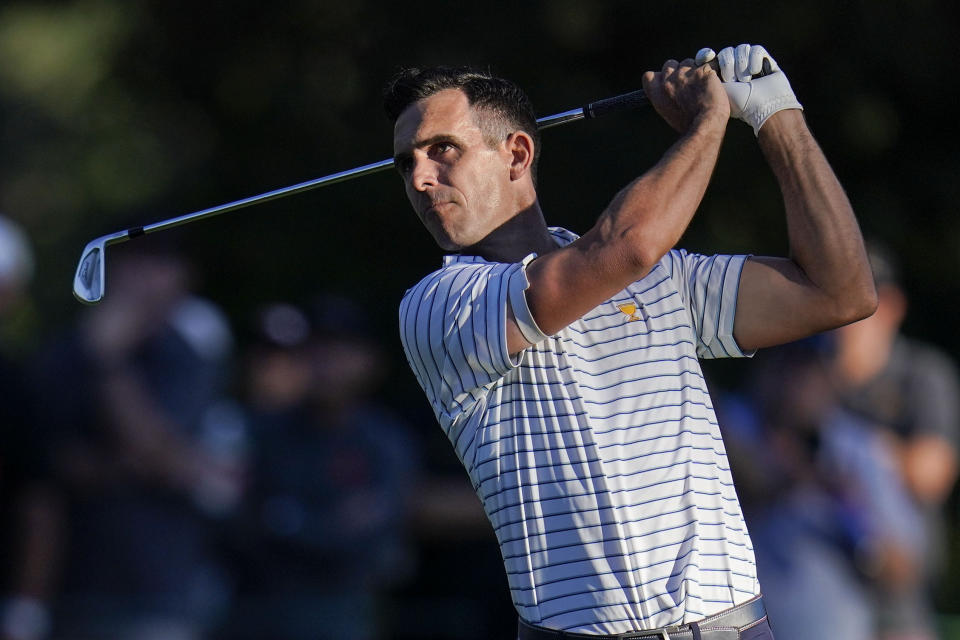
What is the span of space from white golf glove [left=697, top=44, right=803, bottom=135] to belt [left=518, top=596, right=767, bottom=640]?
107cm

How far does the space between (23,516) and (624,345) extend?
262 cm

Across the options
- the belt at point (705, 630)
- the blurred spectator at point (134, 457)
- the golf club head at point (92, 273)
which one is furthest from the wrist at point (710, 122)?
the blurred spectator at point (134, 457)

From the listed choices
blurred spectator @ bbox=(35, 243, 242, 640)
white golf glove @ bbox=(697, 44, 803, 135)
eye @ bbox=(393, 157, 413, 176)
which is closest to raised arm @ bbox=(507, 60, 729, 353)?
white golf glove @ bbox=(697, 44, 803, 135)

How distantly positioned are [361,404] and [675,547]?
137 inches

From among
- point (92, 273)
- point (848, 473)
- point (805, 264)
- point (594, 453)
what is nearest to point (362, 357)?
point (848, 473)

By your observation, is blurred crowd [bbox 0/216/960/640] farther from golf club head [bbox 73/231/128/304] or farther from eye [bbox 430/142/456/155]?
eye [bbox 430/142/456/155]

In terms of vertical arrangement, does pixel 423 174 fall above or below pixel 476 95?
below

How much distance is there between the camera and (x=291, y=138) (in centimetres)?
1017

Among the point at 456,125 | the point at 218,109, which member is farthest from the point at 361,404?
the point at 218,109

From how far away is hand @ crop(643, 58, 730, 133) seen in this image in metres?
3.08

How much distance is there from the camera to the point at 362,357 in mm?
6188

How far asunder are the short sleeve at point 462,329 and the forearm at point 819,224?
0.67m

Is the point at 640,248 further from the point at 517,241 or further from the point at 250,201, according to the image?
the point at 250,201

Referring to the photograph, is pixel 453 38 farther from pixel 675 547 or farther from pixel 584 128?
pixel 675 547
